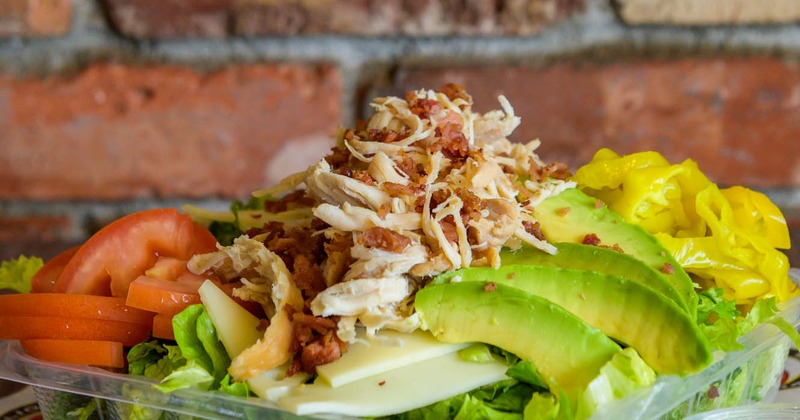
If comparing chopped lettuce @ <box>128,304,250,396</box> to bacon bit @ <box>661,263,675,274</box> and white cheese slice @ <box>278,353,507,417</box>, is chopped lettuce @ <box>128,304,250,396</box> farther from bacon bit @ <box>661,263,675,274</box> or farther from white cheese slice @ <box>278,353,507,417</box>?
bacon bit @ <box>661,263,675,274</box>

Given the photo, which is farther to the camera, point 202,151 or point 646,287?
point 202,151

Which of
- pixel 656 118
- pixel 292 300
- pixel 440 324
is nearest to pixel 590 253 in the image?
pixel 440 324

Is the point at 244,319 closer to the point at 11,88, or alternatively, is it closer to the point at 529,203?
the point at 529,203

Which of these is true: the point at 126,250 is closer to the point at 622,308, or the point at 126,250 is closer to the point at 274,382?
the point at 274,382

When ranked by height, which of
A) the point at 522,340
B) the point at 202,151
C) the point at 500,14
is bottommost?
the point at 202,151

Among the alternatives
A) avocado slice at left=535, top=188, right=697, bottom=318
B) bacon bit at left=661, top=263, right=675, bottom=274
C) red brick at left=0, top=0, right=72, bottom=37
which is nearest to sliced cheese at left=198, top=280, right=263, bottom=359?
avocado slice at left=535, top=188, right=697, bottom=318

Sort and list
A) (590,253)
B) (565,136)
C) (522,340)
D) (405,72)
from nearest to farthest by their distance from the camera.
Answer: (522,340) → (590,253) → (405,72) → (565,136)

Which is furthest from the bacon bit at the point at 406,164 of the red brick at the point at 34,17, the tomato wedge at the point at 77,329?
the red brick at the point at 34,17

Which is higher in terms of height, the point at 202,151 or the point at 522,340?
the point at 522,340
